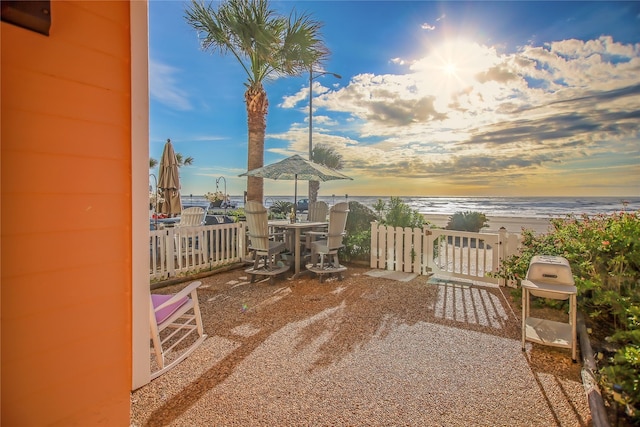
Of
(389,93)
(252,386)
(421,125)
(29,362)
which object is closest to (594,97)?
(421,125)

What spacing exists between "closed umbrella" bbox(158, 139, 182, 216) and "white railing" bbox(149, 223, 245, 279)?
65 centimetres

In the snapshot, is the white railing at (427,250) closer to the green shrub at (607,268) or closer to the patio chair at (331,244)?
the green shrub at (607,268)

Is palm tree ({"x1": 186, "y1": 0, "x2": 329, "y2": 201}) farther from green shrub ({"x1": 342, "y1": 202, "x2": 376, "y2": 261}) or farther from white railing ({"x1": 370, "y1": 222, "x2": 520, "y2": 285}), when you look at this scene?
white railing ({"x1": 370, "y1": 222, "x2": 520, "y2": 285})

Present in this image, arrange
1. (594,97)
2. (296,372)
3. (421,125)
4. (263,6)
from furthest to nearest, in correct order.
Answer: (421,125)
(594,97)
(263,6)
(296,372)

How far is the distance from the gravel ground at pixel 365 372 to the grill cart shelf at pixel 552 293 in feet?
0.46

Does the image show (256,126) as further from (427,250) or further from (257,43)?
(427,250)

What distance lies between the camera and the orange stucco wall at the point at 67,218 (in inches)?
37.5

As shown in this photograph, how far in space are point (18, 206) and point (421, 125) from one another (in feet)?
63.8

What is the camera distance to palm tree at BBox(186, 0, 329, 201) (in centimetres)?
664

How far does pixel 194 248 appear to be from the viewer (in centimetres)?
564

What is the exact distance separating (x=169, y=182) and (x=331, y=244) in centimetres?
335

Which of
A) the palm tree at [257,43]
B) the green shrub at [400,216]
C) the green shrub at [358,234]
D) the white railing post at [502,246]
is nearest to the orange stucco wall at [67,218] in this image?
the white railing post at [502,246]

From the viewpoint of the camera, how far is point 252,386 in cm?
229

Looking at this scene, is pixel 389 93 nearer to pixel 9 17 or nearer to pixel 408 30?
pixel 408 30
